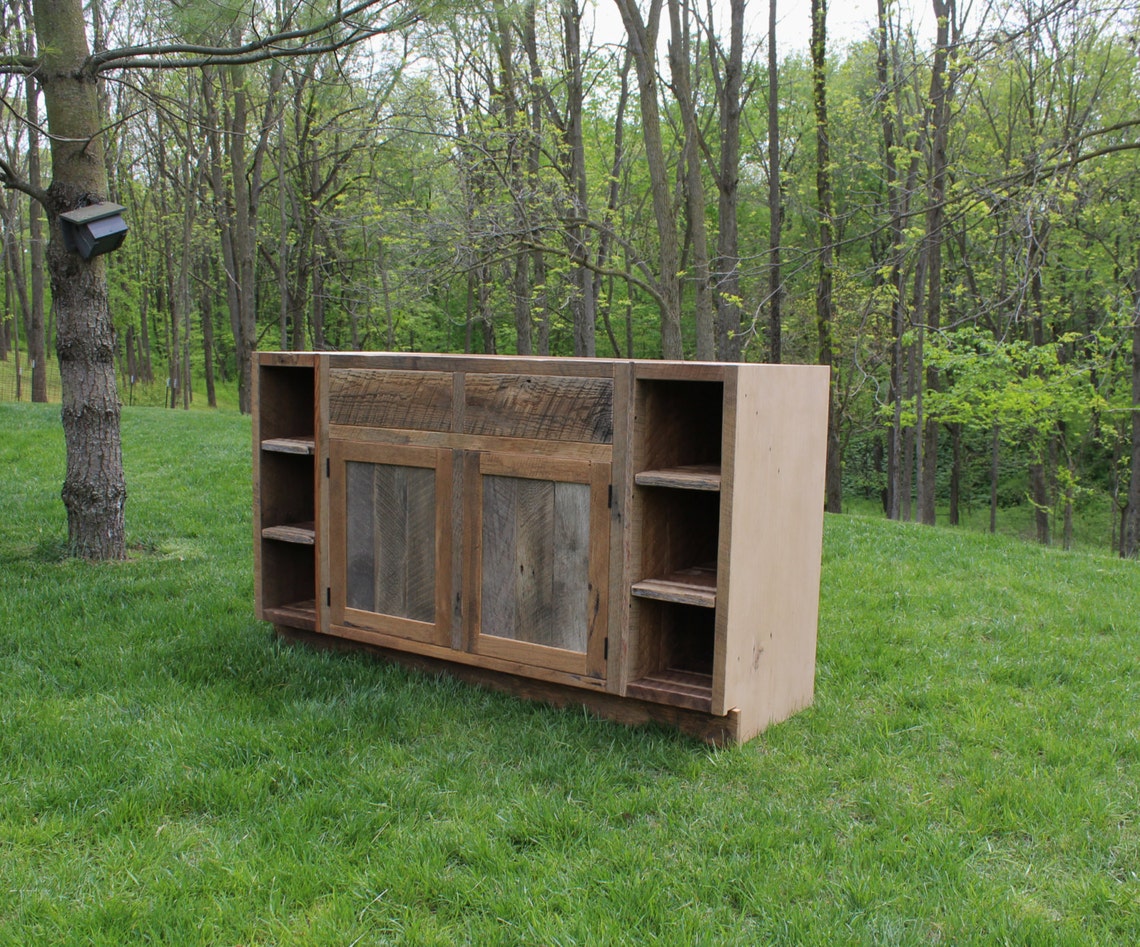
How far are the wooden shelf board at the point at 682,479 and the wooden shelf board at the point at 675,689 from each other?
2.67 ft

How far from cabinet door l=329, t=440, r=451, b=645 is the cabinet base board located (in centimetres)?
23

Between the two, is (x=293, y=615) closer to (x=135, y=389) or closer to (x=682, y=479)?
(x=682, y=479)

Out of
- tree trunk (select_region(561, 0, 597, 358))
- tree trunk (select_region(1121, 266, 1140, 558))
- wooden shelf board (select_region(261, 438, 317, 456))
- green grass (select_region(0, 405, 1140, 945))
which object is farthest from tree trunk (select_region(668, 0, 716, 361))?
tree trunk (select_region(1121, 266, 1140, 558))

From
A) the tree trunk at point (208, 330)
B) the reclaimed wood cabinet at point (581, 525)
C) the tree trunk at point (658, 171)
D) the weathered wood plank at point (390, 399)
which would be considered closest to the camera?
the reclaimed wood cabinet at point (581, 525)

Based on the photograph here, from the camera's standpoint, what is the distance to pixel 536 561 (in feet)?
14.0

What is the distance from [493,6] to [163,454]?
7.54 meters

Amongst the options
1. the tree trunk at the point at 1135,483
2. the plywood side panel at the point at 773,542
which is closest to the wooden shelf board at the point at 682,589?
the plywood side panel at the point at 773,542

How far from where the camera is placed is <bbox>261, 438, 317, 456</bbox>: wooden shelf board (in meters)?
5.01

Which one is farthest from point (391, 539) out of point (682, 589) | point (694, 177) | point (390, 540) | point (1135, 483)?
point (1135, 483)

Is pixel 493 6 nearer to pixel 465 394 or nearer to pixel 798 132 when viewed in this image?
pixel 465 394

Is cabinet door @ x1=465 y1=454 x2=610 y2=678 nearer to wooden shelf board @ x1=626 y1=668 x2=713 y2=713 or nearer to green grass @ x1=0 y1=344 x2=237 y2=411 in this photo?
wooden shelf board @ x1=626 y1=668 x2=713 y2=713

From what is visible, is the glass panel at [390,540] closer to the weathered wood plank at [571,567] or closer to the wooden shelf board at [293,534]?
the wooden shelf board at [293,534]

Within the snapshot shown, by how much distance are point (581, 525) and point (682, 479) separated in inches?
19.4

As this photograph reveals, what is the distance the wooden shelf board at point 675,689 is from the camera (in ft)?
13.1
